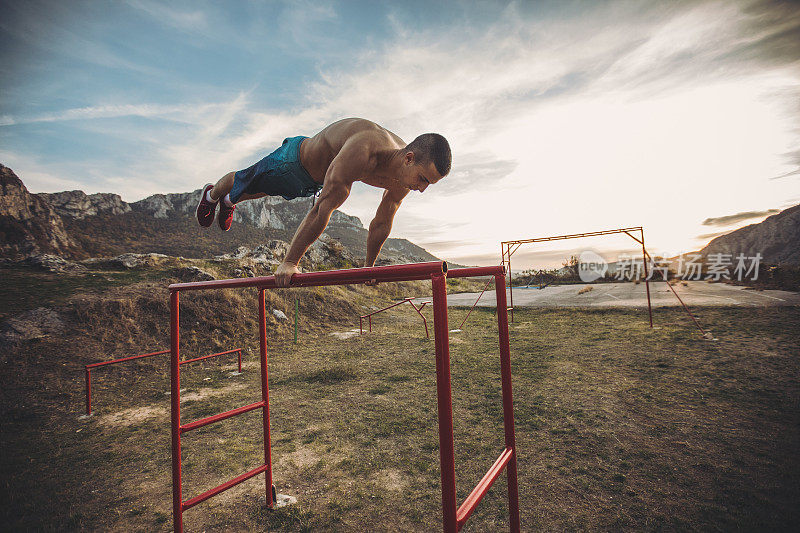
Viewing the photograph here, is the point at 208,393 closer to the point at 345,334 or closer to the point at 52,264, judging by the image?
the point at 345,334

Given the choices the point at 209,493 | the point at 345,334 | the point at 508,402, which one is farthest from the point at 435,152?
the point at 345,334

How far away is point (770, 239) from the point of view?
38.7 metres

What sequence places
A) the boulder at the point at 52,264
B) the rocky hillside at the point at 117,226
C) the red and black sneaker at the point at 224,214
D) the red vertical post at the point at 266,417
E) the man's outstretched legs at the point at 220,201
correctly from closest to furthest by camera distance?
1. the red vertical post at the point at 266,417
2. the man's outstretched legs at the point at 220,201
3. the red and black sneaker at the point at 224,214
4. the boulder at the point at 52,264
5. the rocky hillside at the point at 117,226

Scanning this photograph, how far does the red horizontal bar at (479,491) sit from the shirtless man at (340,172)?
1239mm

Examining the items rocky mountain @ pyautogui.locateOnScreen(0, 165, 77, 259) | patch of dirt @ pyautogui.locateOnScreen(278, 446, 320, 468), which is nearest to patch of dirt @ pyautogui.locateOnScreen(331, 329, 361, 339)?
patch of dirt @ pyautogui.locateOnScreen(278, 446, 320, 468)

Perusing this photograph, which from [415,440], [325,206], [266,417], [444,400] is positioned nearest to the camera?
[444,400]

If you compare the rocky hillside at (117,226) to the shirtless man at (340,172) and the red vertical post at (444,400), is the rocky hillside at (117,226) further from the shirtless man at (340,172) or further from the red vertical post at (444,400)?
the red vertical post at (444,400)

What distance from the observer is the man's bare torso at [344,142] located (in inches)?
73.1

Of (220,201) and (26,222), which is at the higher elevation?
(26,222)

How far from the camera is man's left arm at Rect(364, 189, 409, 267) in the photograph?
246cm

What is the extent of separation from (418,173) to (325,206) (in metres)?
0.57

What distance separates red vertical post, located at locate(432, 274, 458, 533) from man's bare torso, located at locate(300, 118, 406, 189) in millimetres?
946

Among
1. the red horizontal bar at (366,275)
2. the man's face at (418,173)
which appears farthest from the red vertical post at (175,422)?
the man's face at (418,173)

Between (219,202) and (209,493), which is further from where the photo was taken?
(219,202)
